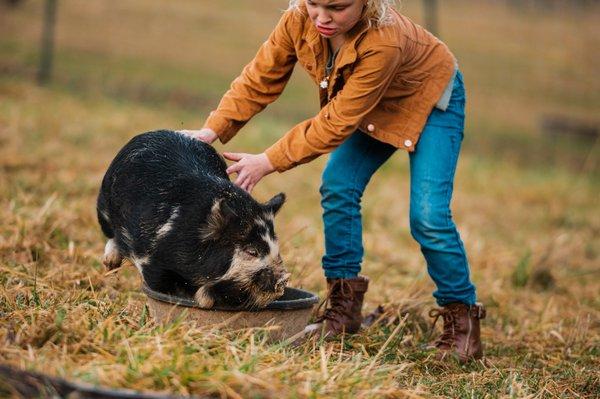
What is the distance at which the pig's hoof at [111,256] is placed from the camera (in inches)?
190

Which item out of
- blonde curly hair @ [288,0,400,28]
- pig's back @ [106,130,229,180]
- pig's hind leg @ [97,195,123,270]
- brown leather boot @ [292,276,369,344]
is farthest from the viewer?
pig's hind leg @ [97,195,123,270]

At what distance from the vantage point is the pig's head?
4055 mm

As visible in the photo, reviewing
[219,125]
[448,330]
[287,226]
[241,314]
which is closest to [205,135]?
[219,125]

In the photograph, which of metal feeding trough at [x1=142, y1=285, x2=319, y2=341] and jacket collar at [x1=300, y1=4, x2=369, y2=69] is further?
jacket collar at [x1=300, y1=4, x2=369, y2=69]

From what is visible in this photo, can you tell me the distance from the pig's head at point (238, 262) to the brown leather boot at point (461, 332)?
1115 millimetres

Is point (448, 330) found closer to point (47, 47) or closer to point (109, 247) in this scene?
point (109, 247)

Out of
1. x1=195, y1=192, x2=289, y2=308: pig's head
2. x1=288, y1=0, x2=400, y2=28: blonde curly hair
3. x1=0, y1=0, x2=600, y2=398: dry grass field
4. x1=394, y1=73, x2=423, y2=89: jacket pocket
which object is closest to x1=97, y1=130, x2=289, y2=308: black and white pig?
x1=195, y1=192, x2=289, y2=308: pig's head

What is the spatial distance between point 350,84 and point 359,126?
0.39 meters

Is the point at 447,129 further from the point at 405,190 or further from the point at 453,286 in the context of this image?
the point at 405,190

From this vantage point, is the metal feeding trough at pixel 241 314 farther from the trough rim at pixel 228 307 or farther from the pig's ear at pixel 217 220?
the pig's ear at pixel 217 220

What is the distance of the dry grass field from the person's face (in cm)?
143

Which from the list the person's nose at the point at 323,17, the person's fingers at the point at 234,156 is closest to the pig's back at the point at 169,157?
the person's fingers at the point at 234,156

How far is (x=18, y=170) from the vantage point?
26.1 ft

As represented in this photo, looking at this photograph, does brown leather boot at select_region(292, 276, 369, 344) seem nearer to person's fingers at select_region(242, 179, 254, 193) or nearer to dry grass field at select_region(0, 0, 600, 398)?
dry grass field at select_region(0, 0, 600, 398)
